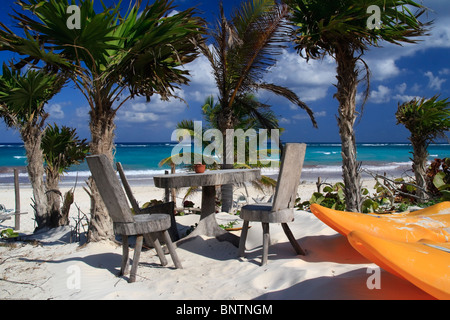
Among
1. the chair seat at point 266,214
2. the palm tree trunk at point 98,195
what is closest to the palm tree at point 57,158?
the palm tree trunk at point 98,195

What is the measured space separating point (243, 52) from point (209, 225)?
4.36 m

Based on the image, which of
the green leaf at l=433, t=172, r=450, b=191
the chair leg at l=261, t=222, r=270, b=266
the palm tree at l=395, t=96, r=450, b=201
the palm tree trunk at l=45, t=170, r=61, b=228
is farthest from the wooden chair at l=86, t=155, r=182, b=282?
the palm tree at l=395, t=96, r=450, b=201

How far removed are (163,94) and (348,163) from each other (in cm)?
299

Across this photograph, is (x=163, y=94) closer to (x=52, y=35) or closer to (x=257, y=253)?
(x=52, y=35)

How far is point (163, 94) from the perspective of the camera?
5.80 meters

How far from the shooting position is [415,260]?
2395 mm

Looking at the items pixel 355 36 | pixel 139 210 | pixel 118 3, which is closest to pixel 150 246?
pixel 139 210

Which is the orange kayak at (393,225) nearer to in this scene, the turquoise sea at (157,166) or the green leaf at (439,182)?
the green leaf at (439,182)

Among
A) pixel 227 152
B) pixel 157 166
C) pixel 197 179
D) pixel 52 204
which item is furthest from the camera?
pixel 157 166

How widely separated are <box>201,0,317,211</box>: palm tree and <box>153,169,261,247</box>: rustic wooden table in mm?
2973

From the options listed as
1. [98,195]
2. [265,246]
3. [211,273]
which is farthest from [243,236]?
[98,195]

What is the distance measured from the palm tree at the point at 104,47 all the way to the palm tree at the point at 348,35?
5.03 feet

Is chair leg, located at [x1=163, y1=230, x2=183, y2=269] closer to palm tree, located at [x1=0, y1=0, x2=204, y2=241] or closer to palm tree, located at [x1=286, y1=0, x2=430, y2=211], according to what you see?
palm tree, located at [x1=0, y1=0, x2=204, y2=241]

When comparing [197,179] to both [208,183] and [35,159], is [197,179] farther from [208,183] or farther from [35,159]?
[35,159]
